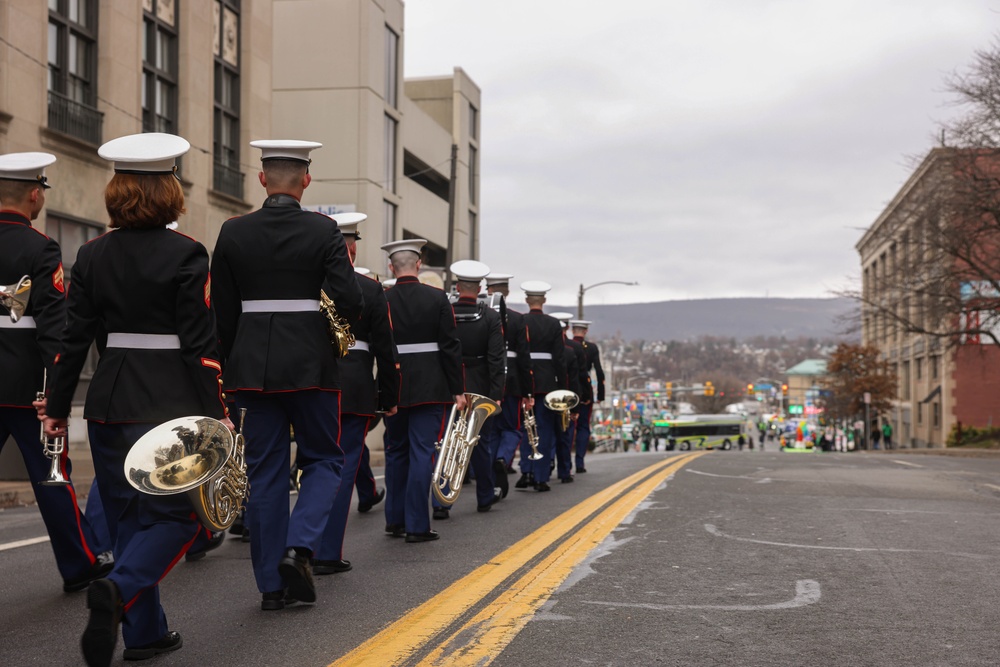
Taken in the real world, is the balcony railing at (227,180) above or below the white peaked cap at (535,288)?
above

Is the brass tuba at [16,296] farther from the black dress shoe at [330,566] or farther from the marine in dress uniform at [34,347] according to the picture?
the black dress shoe at [330,566]

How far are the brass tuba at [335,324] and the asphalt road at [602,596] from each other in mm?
1235

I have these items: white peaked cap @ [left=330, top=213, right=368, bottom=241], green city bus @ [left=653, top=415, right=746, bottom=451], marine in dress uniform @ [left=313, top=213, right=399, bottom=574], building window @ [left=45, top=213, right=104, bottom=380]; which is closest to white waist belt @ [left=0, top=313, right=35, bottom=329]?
marine in dress uniform @ [left=313, top=213, right=399, bottom=574]

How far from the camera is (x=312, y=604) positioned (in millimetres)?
5652

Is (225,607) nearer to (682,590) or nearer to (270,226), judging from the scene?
(270,226)

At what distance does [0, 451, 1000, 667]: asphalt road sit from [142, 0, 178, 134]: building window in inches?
680

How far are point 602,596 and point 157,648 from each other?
85.4 inches

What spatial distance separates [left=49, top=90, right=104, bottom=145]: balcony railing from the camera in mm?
21672

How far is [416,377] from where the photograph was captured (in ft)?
27.3

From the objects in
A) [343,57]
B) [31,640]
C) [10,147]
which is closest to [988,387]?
[343,57]

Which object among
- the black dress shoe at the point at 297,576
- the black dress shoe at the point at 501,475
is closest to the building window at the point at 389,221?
the black dress shoe at the point at 501,475

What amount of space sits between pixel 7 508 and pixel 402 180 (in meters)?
34.3

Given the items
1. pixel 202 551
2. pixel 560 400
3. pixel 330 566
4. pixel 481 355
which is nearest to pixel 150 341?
pixel 330 566

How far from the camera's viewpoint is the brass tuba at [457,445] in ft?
29.3
